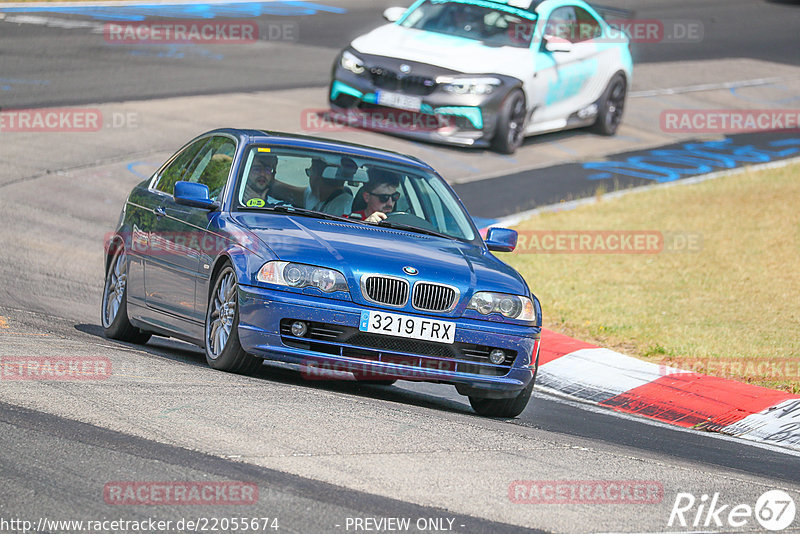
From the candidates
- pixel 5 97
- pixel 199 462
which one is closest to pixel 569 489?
pixel 199 462

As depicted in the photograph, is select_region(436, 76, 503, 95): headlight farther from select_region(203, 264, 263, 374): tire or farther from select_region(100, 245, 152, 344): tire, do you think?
select_region(203, 264, 263, 374): tire

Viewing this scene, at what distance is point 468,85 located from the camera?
1827 centimetres

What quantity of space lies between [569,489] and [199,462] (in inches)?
64.2

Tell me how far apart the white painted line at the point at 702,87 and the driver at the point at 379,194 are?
16401mm

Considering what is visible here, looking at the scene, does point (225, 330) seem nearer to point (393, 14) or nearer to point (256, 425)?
point (256, 425)

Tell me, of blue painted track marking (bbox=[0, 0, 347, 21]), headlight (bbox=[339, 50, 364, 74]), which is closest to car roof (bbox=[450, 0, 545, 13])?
headlight (bbox=[339, 50, 364, 74])

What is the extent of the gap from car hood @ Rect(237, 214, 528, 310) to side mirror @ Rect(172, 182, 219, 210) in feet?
0.97

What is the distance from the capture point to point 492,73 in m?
18.5

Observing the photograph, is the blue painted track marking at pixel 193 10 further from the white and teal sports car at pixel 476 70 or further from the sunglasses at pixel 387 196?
the sunglasses at pixel 387 196

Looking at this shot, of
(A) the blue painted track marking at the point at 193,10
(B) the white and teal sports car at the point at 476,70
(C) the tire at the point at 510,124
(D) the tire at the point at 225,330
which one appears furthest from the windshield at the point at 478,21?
(D) the tire at the point at 225,330

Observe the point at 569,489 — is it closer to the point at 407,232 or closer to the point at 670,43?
the point at 407,232

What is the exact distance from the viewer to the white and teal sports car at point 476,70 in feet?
60.1

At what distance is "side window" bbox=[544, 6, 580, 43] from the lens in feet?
65.1

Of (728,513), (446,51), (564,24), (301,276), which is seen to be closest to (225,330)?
(301,276)
